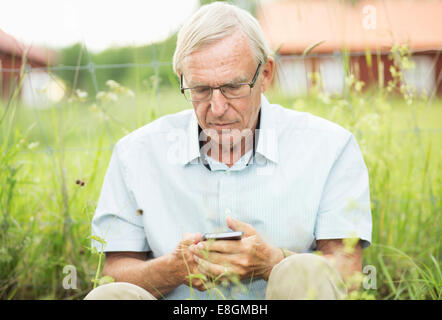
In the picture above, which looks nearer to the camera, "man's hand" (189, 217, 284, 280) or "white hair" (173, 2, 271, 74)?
"man's hand" (189, 217, 284, 280)

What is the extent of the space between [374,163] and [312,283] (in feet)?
4.18

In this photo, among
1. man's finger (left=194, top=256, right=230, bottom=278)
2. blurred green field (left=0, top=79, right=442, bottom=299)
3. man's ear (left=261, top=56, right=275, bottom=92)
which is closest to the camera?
man's finger (left=194, top=256, right=230, bottom=278)

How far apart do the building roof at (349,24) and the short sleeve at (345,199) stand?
646 mm

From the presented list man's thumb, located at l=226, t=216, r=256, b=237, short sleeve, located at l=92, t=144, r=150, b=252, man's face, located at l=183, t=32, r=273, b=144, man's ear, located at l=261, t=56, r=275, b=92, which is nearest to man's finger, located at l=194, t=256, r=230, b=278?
man's thumb, located at l=226, t=216, r=256, b=237

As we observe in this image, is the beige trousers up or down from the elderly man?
down

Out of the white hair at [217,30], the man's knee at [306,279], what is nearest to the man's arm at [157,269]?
the man's knee at [306,279]

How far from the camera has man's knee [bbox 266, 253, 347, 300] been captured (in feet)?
4.13

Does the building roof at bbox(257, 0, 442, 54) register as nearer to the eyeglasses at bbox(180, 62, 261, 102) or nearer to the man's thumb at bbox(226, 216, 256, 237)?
the eyeglasses at bbox(180, 62, 261, 102)

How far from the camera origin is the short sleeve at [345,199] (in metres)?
1.72

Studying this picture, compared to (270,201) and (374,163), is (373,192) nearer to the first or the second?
(374,163)

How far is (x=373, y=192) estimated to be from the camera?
7.75 ft

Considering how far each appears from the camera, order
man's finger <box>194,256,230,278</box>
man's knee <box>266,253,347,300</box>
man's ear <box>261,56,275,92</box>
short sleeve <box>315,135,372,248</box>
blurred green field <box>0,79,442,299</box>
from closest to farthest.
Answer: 1. man's knee <box>266,253,347,300</box>
2. man's finger <box>194,256,230,278</box>
3. short sleeve <box>315,135,372,248</box>
4. man's ear <box>261,56,275,92</box>
5. blurred green field <box>0,79,442,299</box>

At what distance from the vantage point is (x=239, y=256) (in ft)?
5.25
